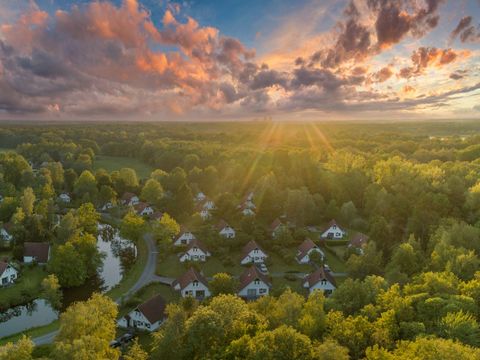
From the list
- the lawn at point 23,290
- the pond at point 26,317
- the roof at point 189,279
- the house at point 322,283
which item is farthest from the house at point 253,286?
the lawn at point 23,290

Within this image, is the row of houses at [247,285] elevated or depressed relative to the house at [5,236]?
depressed

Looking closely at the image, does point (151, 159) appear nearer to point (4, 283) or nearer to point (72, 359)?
point (4, 283)

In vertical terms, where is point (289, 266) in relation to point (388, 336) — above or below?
below

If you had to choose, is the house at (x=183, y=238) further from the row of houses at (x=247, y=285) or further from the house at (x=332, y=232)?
the house at (x=332, y=232)

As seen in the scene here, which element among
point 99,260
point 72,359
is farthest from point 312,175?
point 72,359

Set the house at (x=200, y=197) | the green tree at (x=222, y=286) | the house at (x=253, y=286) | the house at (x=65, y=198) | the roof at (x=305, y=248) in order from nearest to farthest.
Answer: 1. the green tree at (x=222, y=286)
2. the house at (x=253, y=286)
3. the roof at (x=305, y=248)
4. the house at (x=65, y=198)
5. the house at (x=200, y=197)

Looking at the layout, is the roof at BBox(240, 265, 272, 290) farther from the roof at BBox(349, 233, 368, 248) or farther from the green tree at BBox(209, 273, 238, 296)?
the roof at BBox(349, 233, 368, 248)

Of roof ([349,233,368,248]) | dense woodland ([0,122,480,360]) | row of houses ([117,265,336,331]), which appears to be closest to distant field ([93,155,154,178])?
dense woodland ([0,122,480,360])
